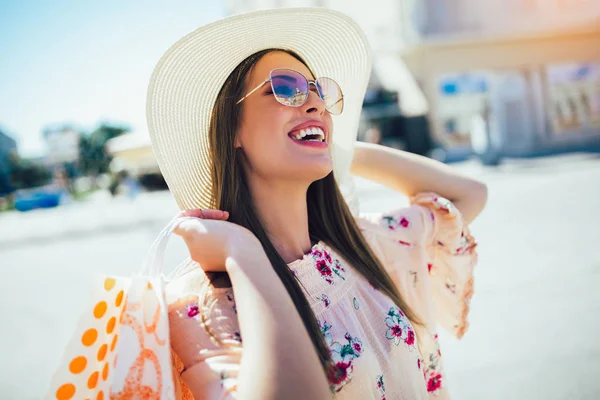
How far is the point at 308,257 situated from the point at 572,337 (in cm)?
290

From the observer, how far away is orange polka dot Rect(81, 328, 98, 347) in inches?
43.7

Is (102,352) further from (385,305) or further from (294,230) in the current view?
(385,305)

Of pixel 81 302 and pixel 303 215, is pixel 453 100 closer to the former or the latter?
pixel 81 302

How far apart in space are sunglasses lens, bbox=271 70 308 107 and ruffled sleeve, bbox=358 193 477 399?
618 mm

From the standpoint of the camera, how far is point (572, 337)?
349 cm

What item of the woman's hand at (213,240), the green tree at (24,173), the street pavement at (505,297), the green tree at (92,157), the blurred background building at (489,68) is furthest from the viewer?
the green tree at (92,157)

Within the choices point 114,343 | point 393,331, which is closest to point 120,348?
point 114,343

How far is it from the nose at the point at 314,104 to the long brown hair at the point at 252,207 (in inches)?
8.3

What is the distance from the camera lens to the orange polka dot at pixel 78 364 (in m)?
1.08

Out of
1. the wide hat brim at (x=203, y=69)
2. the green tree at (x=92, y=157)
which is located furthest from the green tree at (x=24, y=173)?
the wide hat brim at (x=203, y=69)

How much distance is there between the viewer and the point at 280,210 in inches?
63.1

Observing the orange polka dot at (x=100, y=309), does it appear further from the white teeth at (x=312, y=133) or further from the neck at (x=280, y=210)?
the white teeth at (x=312, y=133)

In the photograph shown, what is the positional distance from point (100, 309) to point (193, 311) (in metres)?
0.23

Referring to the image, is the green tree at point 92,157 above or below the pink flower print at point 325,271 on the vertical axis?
below
